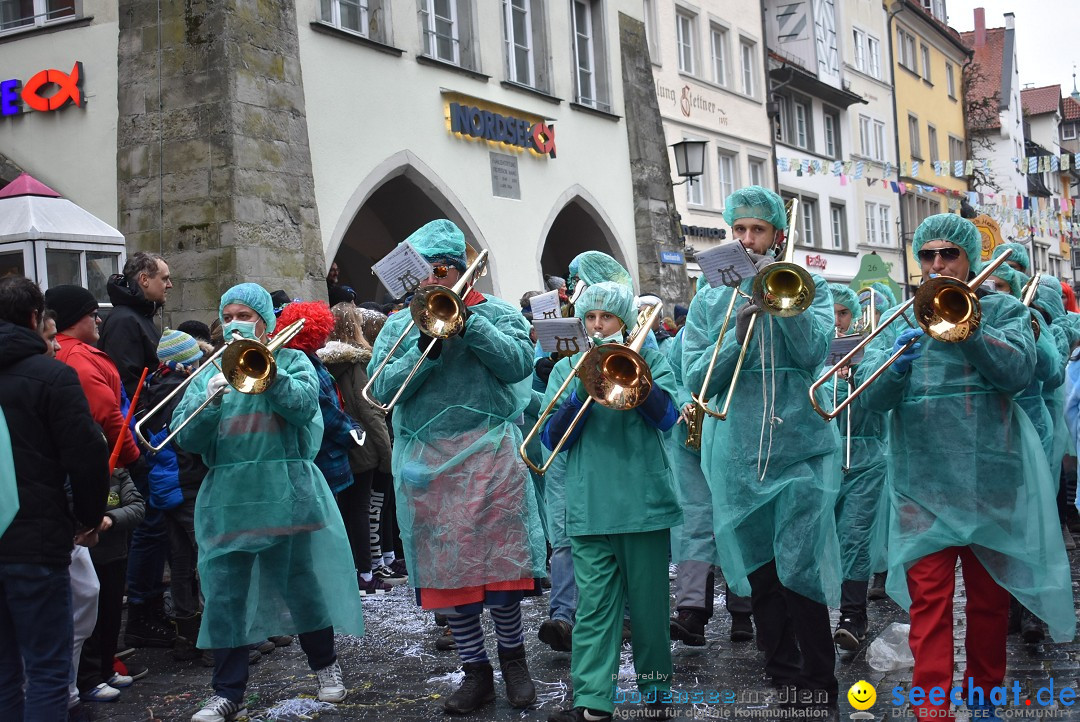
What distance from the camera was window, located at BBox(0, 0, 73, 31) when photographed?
1205 centimetres

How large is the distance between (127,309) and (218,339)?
84 centimetres

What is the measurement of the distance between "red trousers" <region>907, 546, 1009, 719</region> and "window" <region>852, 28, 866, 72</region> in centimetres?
3039

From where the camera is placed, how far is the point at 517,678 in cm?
534

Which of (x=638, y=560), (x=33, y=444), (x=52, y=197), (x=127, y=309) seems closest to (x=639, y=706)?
(x=638, y=560)

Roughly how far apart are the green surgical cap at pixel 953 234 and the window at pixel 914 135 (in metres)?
33.5

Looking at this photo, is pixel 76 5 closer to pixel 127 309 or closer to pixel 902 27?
pixel 127 309

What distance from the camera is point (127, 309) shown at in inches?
282

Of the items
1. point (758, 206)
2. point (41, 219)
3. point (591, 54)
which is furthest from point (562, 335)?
point (591, 54)

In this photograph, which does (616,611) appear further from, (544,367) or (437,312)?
(544,367)

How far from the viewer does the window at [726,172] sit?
24016 millimetres

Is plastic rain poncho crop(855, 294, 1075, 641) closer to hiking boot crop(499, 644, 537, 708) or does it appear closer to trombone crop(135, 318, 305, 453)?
hiking boot crop(499, 644, 537, 708)

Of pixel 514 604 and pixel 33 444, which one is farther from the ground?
pixel 33 444

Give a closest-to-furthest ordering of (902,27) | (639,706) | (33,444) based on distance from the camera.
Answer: (33,444) → (639,706) → (902,27)

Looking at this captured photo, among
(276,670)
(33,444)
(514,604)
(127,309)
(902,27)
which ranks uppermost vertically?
(902,27)
